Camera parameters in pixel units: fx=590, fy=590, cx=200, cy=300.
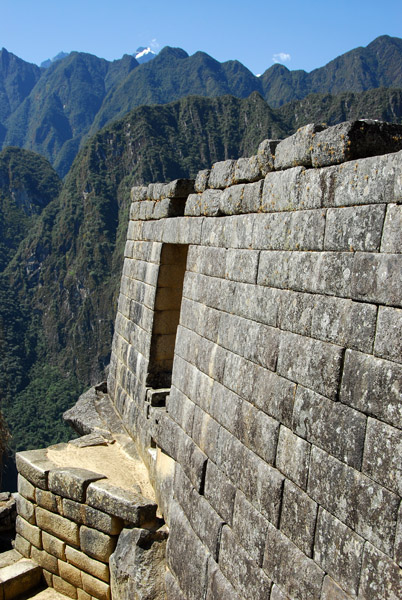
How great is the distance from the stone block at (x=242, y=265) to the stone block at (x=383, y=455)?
1.48 meters

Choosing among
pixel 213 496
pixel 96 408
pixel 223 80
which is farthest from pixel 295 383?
pixel 223 80

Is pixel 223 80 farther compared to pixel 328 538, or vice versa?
pixel 223 80

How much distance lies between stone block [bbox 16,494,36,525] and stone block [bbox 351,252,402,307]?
14.4 ft

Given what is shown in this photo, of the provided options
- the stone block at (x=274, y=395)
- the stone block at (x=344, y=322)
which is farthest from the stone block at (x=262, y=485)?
the stone block at (x=344, y=322)

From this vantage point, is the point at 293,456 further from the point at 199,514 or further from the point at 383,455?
the point at 199,514

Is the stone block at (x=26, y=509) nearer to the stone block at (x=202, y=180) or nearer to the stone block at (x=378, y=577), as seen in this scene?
the stone block at (x=202, y=180)

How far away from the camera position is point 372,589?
2371 mm

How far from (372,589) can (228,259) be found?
2.37 meters

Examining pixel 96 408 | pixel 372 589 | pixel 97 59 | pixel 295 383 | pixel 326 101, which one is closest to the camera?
pixel 372 589

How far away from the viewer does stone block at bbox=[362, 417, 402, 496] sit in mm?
2293

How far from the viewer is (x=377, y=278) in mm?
2498

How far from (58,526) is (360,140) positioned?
439 centimetres

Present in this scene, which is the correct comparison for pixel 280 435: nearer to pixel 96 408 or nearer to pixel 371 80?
pixel 96 408

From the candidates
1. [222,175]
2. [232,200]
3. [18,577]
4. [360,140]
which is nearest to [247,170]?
[232,200]
